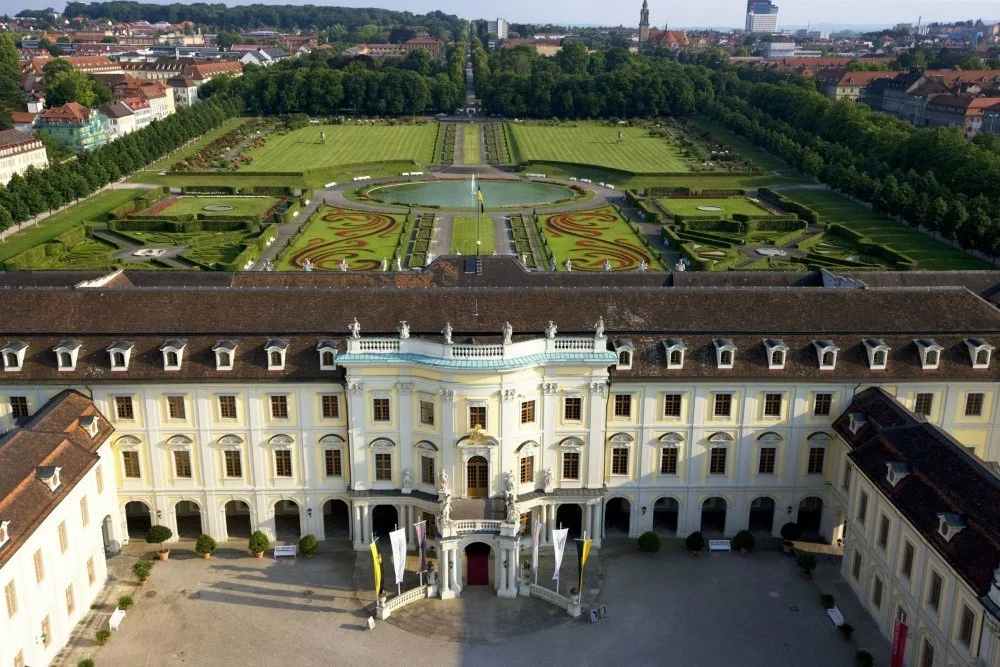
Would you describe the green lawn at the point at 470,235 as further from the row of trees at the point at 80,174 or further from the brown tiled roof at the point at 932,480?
the brown tiled roof at the point at 932,480

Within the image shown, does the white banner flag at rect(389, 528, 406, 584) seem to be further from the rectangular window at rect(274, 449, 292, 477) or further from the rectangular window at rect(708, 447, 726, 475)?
the rectangular window at rect(708, 447, 726, 475)

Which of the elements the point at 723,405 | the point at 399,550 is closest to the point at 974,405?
the point at 723,405

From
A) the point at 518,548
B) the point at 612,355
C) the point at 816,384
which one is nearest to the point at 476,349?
the point at 612,355

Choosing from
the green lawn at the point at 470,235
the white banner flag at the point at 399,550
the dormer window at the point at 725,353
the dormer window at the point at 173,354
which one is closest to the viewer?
the white banner flag at the point at 399,550

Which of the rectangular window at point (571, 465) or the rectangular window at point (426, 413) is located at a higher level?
the rectangular window at point (426, 413)

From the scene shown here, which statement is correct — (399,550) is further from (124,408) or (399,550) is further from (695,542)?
(124,408)

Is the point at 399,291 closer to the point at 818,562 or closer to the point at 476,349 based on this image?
the point at 476,349

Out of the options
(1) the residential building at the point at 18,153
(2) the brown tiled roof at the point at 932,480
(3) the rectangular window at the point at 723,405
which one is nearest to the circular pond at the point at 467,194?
(1) the residential building at the point at 18,153
